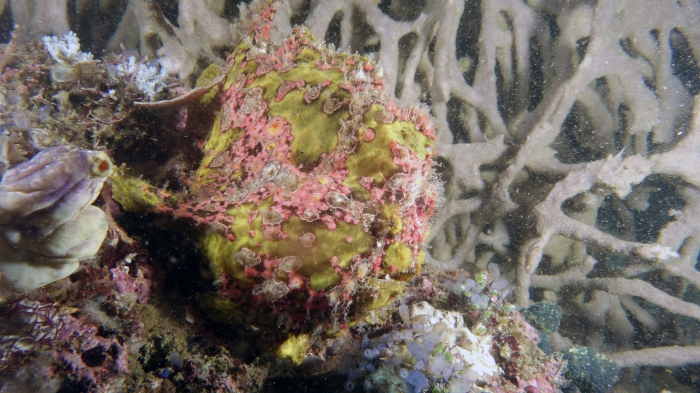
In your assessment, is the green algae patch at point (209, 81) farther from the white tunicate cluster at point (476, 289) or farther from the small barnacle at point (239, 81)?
the white tunicate cluster at point (476, 289)

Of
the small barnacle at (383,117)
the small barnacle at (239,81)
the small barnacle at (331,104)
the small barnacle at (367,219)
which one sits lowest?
the small barnacle at (367,219)

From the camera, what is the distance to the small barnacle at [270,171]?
210 cm

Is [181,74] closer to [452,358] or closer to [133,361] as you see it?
[133,361]

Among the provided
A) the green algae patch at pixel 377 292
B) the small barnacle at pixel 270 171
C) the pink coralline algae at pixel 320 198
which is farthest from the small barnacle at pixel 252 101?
the green algae patch at pixel 377 292

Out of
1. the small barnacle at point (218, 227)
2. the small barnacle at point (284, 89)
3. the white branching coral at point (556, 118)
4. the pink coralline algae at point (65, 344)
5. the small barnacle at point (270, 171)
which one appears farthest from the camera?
the white branching coral at point (556, 118)

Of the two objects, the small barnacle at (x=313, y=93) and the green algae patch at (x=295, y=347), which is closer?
the green algae patch at (x=295, y=347)

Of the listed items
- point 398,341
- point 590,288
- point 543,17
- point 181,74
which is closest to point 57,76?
point 181,74

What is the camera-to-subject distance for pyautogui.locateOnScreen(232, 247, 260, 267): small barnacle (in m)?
1.90

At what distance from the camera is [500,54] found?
4.34 meters

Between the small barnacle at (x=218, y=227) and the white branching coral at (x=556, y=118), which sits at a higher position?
the white branching coral at (x=556, y=118)

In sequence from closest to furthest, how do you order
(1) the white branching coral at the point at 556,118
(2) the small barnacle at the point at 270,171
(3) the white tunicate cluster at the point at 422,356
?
(2) the small barnacle at the point at 270,171
(3) the white tunicate cluster at the point at 422,356
(1) the white branching coral at the point at 556,118

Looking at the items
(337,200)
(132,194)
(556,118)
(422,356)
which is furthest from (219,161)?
(556,118)

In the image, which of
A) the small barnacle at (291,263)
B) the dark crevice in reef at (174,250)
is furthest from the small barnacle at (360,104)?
the dark crevice in reef at (174,250)

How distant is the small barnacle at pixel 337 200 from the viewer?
6.26 feet
